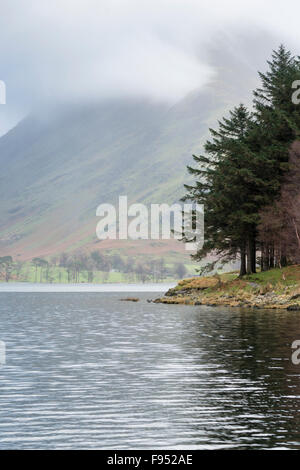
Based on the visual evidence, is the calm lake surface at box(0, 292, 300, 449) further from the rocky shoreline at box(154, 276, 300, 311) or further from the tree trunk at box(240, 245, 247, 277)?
the tree trunk at box(240, 245, 247, 277)

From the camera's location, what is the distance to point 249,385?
2234 centimetres

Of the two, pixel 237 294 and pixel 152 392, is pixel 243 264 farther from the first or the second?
pixel 152 392

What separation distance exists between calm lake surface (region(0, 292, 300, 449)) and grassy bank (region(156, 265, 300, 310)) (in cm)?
2913

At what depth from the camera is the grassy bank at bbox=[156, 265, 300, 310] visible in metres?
69.4

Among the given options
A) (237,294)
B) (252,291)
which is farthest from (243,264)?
(252,291)

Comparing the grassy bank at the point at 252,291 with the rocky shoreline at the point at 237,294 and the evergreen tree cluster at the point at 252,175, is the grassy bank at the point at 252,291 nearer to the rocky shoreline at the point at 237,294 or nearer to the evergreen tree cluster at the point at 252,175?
the rocky shoreline at the point at 237,294

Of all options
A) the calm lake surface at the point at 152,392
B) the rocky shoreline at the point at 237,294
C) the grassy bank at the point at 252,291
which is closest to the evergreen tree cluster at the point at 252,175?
the grassy bank at the point at 252,291

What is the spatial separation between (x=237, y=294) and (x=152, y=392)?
5727cm

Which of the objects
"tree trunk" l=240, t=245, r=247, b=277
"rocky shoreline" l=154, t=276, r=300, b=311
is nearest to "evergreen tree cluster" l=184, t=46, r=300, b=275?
"tree trunk" l=240, t=245, r=247, b=277

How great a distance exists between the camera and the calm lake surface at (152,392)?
623 inches
